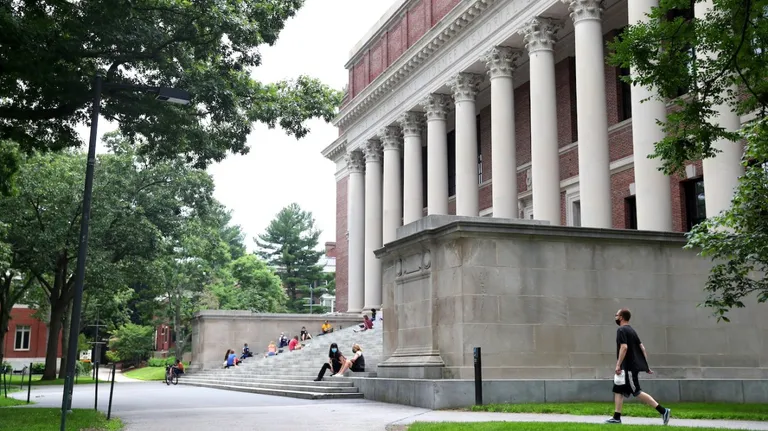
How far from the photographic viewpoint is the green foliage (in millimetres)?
86438

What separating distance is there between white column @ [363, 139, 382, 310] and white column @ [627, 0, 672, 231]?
2208cm

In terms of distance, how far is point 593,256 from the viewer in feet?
59.7

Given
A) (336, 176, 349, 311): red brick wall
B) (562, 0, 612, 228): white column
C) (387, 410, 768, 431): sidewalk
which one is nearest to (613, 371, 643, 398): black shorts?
(387, 410, 768, 431): sidewalk

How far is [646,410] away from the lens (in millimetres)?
14008

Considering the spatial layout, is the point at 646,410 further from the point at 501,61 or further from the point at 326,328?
the point at 326,328

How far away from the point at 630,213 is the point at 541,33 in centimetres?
812

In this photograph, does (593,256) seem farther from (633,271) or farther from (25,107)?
(25,107)

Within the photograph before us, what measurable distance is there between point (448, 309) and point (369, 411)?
9.83ft

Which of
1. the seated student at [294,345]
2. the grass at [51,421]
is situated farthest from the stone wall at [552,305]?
the seated student at [294,345]

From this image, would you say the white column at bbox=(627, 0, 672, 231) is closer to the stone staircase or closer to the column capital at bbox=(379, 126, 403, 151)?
the stone staircase

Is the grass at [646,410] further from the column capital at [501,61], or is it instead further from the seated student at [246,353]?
the seated student at [246,353]

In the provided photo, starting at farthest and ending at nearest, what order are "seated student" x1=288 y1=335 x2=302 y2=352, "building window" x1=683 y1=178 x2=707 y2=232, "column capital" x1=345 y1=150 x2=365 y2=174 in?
"column capital" x1=345 y1=150 x2=365 y2=174 < "seated student" x1=288 y1=335 x2=302 y2=352 < "building window" x1=683 y1=178 x2=707 y2=232

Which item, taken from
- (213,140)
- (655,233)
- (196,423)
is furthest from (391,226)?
(196,423)

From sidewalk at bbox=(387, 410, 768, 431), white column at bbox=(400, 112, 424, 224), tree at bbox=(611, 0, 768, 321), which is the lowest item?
sidewalk at bbox=(387, 410, 768, 431)
